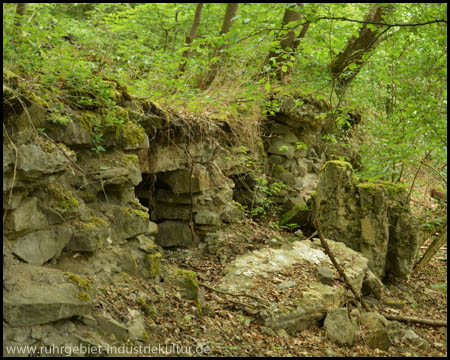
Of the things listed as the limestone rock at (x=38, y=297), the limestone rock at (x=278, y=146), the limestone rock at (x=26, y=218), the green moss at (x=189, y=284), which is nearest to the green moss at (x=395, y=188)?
the limestone rock at (x=278, y=146)

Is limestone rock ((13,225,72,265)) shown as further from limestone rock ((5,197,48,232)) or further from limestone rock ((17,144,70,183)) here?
limestone rock ((17,144,70,183))

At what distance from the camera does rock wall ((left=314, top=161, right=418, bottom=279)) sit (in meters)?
8.26

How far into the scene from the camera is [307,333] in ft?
16.5

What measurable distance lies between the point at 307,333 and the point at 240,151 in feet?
13.6

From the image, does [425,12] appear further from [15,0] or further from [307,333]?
[15,0]

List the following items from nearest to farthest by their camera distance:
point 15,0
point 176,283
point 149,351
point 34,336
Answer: point 34,336
point 149,351
point 15,0
point 176,283

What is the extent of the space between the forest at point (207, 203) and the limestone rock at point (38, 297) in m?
0.02

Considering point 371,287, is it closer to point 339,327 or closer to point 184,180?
point 339,327

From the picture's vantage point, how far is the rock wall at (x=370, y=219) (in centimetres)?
826

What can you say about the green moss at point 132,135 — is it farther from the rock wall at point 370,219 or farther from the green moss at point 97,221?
the rock wall at point 370,219

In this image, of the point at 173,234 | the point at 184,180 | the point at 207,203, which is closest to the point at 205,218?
the point at 207,203

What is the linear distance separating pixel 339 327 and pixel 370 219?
3.81 m

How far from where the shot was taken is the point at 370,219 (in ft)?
27.1

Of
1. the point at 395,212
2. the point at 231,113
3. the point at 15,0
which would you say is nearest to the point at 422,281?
the point at 395,212
